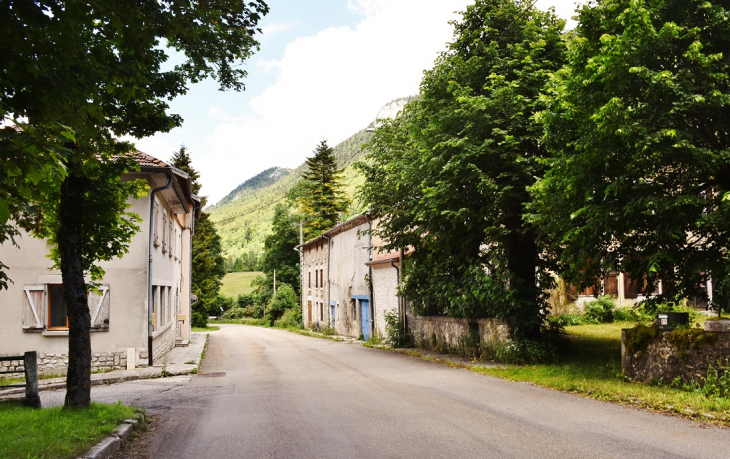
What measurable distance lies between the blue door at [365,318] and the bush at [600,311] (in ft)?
36.9

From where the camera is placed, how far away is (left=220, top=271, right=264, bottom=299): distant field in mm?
101312

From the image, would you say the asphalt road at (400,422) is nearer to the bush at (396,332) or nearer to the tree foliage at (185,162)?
the bush at (396,332)

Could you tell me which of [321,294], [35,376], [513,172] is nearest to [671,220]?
[513,172]

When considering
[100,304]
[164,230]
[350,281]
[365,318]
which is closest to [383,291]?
[365,318]

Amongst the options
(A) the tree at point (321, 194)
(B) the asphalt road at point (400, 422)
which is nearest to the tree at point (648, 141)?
(B) the asphalt road at point (400, 422)

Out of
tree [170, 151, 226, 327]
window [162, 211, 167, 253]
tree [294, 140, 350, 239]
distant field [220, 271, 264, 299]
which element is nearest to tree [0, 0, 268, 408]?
window [162, 211, 167, 253]

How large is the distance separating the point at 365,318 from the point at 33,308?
17.8 metres

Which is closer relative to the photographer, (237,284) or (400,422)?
(400,422)

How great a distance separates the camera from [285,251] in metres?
66.6

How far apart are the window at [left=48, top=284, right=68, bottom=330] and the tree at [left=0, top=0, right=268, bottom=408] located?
29.0 ft

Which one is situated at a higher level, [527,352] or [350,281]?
[350,281]

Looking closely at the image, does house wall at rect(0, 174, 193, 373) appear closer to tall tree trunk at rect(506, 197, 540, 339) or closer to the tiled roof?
the tiled roof

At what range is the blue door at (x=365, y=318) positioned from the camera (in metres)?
30.6

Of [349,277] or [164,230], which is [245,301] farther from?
[164,230]
